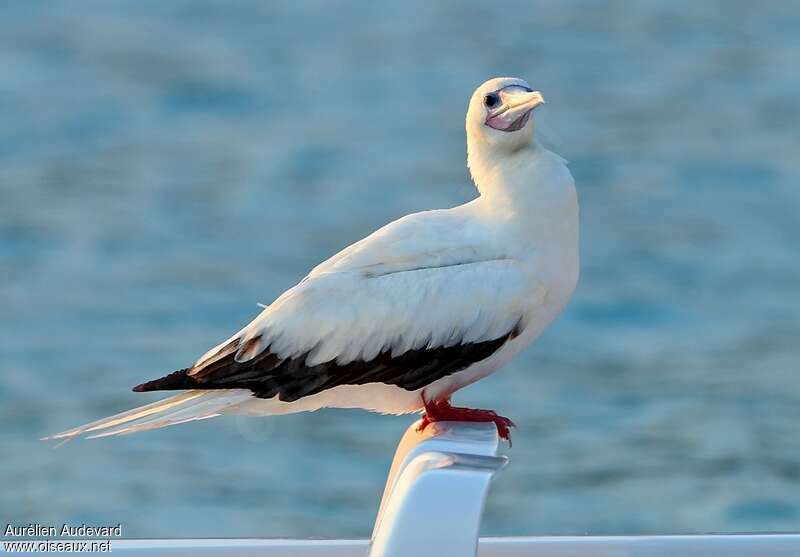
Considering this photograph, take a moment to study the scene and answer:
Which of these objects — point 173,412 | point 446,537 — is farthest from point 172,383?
point 446,537

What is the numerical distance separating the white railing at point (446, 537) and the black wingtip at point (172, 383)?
52 centimetres

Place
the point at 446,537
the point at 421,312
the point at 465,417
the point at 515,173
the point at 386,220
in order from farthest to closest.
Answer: the point at 386,220
the point at 515,173
the point at 421,312
the point at 465,417
the point at 446,537

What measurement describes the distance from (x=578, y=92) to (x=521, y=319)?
21849 mm

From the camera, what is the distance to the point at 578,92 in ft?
89.4

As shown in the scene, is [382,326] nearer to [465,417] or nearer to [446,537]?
[465,417]

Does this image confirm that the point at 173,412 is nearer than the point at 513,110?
Yes

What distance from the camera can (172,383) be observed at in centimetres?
576

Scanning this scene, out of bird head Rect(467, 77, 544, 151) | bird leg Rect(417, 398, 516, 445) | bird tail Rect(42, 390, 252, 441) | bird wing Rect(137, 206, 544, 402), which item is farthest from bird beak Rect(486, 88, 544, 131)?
bird tail Rect(42, 390, 252, 441)

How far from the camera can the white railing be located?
419cm

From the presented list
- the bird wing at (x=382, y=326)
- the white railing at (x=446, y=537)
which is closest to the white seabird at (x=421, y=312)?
the bird wing at (x=382, y=326)

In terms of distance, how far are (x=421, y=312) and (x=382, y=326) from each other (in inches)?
5.7

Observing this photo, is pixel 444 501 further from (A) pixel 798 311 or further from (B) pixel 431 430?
(A) pixel 798 311

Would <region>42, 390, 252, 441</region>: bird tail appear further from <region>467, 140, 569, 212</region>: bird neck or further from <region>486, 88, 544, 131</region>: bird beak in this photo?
<region>486, 88, 544, 131</region>: bird beak

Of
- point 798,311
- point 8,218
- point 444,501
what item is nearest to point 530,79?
point 798,311
